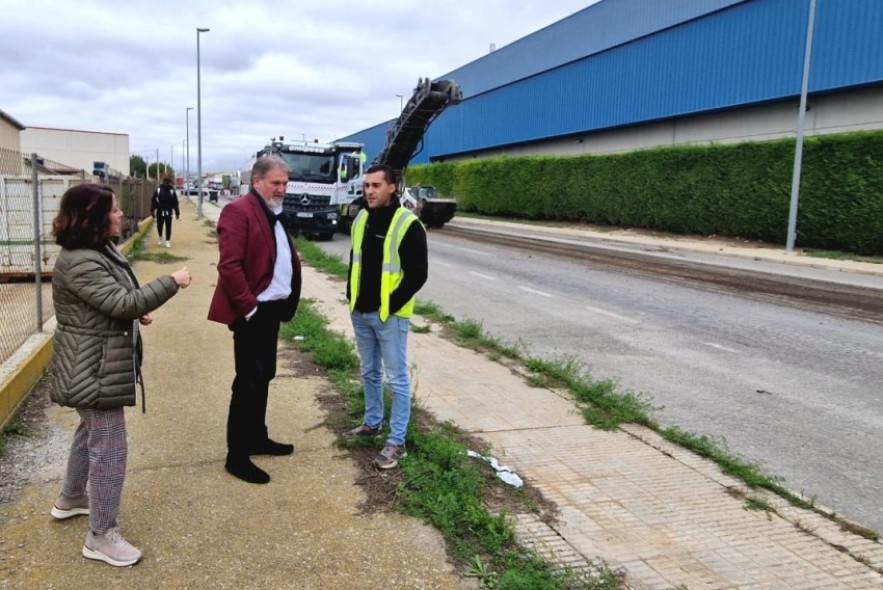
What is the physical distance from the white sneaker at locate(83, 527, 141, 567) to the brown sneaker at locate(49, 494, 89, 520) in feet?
1.22

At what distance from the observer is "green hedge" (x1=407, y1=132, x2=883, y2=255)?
1995cm

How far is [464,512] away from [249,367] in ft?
4.81

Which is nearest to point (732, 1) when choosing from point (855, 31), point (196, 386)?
point (855, 31)

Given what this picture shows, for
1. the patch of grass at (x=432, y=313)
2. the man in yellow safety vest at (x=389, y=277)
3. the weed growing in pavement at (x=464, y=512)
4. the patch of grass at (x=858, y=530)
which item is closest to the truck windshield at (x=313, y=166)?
the patch of grass at (x=432, y=313)

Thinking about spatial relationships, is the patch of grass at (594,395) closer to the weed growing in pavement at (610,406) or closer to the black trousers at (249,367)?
the weed growing in pavement at (610,406)

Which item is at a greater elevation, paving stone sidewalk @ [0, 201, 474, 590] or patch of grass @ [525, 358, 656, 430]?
patch of grass @ [525, 358, 656, 430]

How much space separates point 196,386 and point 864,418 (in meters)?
5.33

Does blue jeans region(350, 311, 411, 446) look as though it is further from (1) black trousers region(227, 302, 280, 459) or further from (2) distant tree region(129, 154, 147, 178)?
(2) distant tree region(129, 154, 147, 178)

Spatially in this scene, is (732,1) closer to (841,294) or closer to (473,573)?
(841,294)

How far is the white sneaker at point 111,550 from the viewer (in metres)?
3.19

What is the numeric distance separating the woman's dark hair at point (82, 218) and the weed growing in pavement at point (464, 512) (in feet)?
6.43

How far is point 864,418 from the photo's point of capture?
5805mm

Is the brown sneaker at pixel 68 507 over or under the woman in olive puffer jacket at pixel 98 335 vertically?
under

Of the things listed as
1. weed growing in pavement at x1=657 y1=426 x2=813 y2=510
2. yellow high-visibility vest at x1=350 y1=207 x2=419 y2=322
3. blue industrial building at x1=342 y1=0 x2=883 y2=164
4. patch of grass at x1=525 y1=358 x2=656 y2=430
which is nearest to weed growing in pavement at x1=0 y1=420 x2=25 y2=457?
yellow high-visibility vest at x1=350 y1=207 x2=419 y2=322
